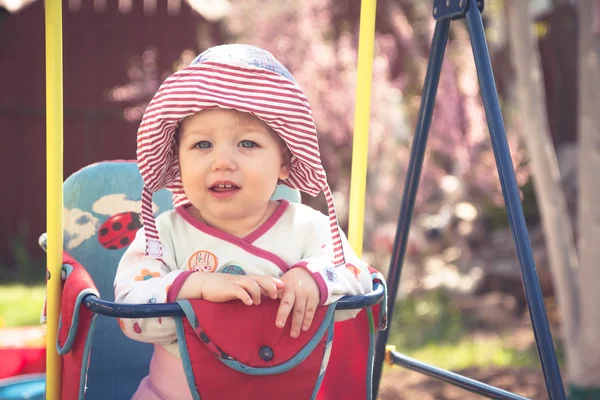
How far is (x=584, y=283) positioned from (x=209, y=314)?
2714mm

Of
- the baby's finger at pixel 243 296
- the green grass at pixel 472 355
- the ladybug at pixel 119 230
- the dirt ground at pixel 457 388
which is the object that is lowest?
the dirt ground at pixel 457 388

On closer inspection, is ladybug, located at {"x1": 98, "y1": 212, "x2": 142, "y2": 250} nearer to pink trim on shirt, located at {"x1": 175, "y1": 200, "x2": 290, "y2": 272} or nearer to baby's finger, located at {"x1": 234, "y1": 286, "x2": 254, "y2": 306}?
pink trim on shirt, located at {"x1": 175, "y1": 200, "x2": 290, "y2": 272}

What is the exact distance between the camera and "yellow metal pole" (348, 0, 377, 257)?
207cm

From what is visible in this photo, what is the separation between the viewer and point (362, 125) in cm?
209

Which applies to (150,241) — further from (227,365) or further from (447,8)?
(447,8)

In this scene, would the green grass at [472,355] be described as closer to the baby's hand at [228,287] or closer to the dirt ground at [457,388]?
the dirt ground at [457,388]

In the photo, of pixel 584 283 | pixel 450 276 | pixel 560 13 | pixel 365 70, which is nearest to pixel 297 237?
pixel 365 70

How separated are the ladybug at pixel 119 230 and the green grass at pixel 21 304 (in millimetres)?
2932

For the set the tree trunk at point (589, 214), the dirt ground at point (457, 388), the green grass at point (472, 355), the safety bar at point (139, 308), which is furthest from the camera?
the green grass at point (472, 355)

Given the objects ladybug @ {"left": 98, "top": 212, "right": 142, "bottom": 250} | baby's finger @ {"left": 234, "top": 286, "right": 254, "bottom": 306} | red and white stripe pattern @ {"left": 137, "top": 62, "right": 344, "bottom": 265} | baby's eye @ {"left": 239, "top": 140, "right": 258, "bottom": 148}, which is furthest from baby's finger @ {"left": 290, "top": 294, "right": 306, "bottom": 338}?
ladybug @ {"left": 98, "top": 212, "right": 142, "bottom": 250}

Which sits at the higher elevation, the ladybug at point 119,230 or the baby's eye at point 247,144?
the baby's eye at point 247,144

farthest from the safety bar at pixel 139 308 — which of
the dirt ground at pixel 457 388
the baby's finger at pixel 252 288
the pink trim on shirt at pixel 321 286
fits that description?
the dirt ground at pixel 457 388

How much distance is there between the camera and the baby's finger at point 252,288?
57.8 inches

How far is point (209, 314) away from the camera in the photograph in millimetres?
1462
